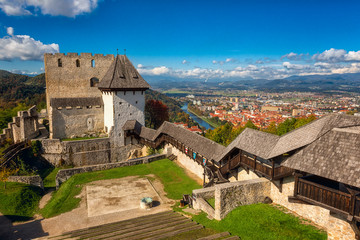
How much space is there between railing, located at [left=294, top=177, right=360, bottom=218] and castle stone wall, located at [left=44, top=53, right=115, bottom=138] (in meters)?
23.0

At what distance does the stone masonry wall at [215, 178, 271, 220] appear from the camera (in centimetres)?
1082

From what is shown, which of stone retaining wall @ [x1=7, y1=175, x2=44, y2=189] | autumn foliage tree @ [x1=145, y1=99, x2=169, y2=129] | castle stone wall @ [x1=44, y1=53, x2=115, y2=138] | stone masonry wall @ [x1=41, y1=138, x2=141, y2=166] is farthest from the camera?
autumn foliage tree @ [x1=145, y1=99, x2=169, y2=129]

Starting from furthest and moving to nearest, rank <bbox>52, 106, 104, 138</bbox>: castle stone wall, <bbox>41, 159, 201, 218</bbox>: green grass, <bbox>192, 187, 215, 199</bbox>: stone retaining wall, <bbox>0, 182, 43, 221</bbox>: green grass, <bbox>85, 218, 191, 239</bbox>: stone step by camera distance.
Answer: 1. <bbox>52, 106, 104, 138</bbox>: castle stone wall
2. <bbox>41, 159, 201, 218</bbox>: green grass
3. <bbox>0, 182, 43, 221</bbox>: green grass
4. <bbox>192, 187, 215, 199</bbox>: stone retaining wall
5. <bbox>85, 218, 191, 239</bbox>: stone step

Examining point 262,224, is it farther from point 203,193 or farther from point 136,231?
point 136,231

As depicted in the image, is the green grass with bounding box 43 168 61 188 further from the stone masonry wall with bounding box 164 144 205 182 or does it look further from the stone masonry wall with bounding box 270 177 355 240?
the stone masonry wall with bounding box 270 177 355 240

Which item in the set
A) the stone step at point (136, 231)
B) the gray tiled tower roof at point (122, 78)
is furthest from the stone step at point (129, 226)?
the gray tiled tower roof at point (122, 78)

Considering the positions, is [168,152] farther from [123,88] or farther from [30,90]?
[30,90]

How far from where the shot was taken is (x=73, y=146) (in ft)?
72.2

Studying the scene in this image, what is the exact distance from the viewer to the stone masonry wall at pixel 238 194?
35.5ft

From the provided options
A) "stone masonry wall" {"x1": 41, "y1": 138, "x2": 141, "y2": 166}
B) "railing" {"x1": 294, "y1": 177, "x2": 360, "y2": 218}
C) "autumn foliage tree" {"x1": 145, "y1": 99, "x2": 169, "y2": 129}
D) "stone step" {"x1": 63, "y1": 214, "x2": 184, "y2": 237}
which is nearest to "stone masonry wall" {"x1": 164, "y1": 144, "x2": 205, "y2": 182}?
"stone step" {"x1": 63, "y1": 214, "x2": 184, "y2": 237}

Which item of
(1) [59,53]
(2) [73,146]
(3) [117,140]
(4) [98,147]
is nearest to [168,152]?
(3) [117,140]

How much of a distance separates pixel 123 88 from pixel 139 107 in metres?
2.65

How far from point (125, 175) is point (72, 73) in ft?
44.7

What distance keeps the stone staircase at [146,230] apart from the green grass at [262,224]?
651 mm
